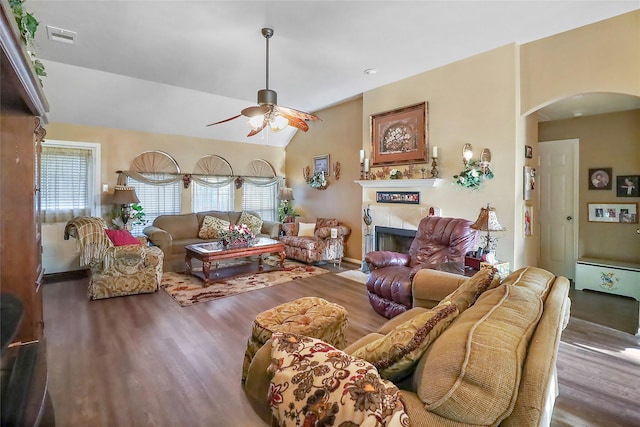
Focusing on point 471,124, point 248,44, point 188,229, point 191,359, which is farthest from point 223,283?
point 471,124

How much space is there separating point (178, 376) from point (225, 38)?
3.34 meters

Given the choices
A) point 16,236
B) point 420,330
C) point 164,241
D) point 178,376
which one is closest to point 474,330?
point 420,330

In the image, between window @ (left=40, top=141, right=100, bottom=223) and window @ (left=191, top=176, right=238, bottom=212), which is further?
window @ (left=191, top=176, right=238, bottom=212)

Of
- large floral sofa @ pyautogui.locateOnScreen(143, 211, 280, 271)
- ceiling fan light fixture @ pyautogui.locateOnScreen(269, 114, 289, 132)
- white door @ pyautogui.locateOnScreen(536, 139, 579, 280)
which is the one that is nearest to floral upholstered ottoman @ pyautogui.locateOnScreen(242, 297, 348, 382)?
ceiling fan light fixture @ pyautogui.locateOnScreen(269, 114, 289, 132)

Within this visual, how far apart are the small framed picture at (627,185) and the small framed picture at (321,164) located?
179 inches

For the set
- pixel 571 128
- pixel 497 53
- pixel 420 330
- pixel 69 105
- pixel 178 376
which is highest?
pixel 497 53

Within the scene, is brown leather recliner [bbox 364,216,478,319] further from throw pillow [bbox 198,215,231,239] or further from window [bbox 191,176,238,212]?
window [bbox 191,176,238,212]

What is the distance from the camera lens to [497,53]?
385 cm

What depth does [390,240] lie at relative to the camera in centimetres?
531

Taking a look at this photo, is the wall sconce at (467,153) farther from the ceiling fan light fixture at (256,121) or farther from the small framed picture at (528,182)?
the ceiling fan light fixture at (256,121)

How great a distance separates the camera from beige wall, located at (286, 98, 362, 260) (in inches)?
236

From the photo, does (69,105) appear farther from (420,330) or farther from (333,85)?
(420,330)

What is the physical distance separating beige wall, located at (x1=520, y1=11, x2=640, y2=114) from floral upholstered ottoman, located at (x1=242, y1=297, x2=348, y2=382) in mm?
3408

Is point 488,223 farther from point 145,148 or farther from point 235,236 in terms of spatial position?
point 145,148
